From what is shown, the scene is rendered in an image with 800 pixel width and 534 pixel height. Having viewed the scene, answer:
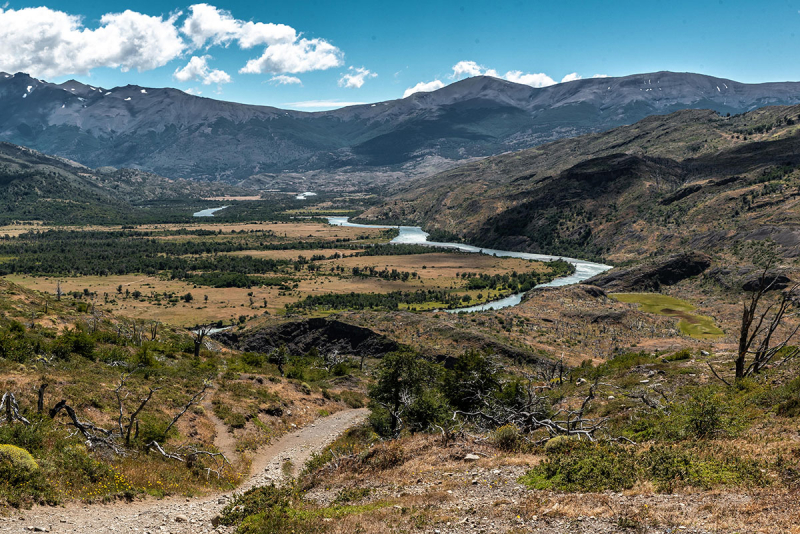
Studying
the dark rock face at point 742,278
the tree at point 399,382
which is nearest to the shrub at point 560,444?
the tree at point 399,382

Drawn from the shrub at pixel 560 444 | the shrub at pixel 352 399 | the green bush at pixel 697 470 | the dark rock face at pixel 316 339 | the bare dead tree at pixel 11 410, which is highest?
the bare dead tree at pixel 11 410

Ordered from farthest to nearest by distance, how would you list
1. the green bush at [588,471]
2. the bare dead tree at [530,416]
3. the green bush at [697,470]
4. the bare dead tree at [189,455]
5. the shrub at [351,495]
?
the bare dead tree at [189,455] → the bare dead tree at [530,416] → the shrub at [351,495] → the green bush at [588,471] → the green bush at [697,470]

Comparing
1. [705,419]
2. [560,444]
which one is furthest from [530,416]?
[705,419]

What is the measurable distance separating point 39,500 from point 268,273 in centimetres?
18031

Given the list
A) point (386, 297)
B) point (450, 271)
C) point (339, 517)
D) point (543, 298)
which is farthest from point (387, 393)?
point (450, 271)

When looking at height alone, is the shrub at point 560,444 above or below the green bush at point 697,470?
below

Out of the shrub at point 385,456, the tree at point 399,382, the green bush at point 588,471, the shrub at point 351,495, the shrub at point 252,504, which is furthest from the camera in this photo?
the tree at point 399,382

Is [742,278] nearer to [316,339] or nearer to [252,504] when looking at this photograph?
[316,339]

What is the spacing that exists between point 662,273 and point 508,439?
138076 millimetres

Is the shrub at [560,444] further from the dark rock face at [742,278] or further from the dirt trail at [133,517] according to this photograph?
the dark rock face at [742,278]

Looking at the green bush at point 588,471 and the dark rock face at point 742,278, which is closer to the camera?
the green bush at point 588,471

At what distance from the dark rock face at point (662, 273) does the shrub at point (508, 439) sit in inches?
5152

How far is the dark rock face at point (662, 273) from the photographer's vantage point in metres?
138

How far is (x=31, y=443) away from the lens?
1900 centimetres
